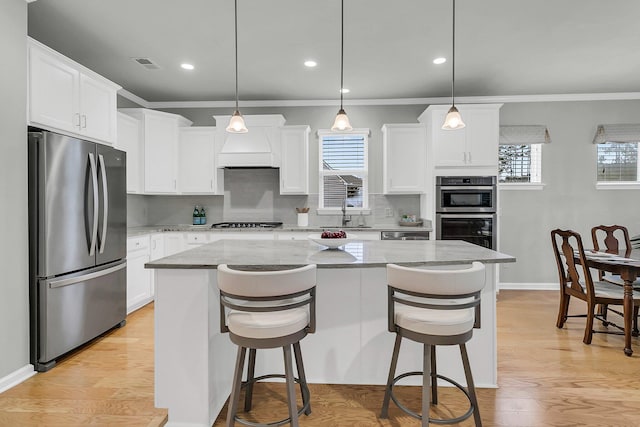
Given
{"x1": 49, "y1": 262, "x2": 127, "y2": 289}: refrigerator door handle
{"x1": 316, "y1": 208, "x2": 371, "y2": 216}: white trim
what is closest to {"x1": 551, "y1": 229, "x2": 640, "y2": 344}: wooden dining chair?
{"x1": 316, "y1": 208, "x2": 371, "y2": 216}: white trim

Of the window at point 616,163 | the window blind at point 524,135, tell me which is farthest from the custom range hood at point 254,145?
the window at point 616,163

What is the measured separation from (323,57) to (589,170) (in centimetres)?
402

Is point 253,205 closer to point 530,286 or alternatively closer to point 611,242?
point 530,286

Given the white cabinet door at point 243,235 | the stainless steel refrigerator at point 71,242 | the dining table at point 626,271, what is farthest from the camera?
the white cabinet door at point 243,235

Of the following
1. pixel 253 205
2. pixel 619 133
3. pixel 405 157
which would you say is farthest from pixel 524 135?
pixel 253 205

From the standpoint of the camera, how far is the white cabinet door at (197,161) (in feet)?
16.3

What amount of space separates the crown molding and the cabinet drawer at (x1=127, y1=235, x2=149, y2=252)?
203cm

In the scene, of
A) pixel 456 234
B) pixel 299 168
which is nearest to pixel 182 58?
pixel 299 168

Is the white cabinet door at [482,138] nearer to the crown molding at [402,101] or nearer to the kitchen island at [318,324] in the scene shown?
the crown molding at [402,101]

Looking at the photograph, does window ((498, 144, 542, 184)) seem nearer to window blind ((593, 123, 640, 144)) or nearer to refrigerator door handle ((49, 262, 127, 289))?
window blind ((593, 123, 640, 144))

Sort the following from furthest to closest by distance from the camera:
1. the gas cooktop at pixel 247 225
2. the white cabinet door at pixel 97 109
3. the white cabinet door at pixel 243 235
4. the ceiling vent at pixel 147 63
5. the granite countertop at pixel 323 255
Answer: the gas cooktop at pixel 247 225, the white cabinet door at pixel 243 235, the ceiling vent at pixel 147 63, the white cabinet door at pixel 97 109, the granite countertop at pixel 323 255

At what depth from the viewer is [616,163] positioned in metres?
5.05

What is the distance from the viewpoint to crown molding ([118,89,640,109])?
4.98m

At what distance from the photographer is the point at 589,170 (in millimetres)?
5043
